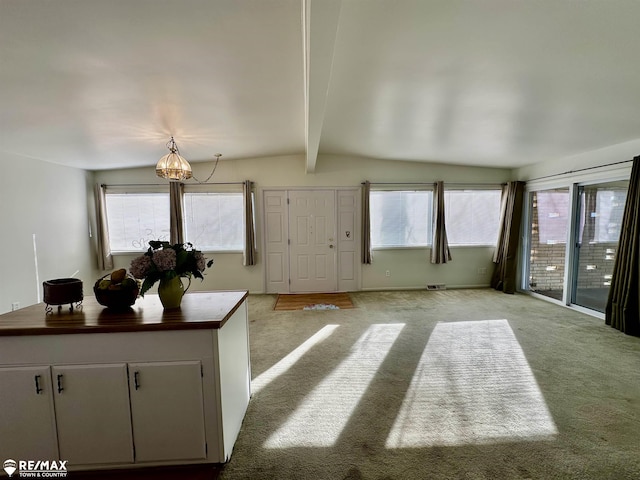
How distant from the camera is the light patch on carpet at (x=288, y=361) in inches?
97.0

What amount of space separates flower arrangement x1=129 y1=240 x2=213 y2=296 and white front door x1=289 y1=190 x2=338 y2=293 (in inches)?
143

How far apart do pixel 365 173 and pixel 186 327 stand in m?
4.58

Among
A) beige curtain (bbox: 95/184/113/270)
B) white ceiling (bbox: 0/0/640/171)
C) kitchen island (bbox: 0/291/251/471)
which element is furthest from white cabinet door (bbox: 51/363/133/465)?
beige curtain (bbox: 95/184/113/270)

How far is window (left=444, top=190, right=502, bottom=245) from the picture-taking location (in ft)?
18.2

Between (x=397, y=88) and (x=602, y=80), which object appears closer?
(x=602, y=80)

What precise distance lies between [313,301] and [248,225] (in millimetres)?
1838

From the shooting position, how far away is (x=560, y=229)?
4609 mm

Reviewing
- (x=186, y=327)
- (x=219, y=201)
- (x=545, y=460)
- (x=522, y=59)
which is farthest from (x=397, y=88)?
(x=219, y=201)

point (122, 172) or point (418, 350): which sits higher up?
point (122, 172)

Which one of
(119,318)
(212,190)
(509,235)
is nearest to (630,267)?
(509,235)

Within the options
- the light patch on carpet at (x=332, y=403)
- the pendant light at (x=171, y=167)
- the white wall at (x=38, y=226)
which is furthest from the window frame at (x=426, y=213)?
the white wall at (x=38, y=226)

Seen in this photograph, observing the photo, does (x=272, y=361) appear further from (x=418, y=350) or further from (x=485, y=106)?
(x=485, y=106)

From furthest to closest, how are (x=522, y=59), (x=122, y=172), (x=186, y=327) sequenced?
(x=122, y=172) → (x=522, y=59) → (x=186, y=327)

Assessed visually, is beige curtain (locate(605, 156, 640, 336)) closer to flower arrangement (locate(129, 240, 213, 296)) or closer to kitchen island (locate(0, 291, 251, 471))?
kitchen island (locate(0, 291, 251, 471))
